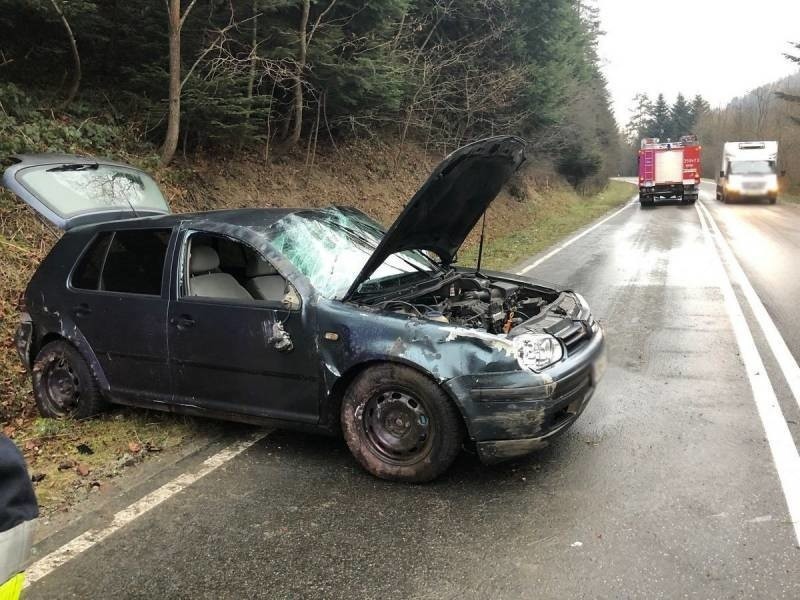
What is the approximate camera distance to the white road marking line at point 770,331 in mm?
5291

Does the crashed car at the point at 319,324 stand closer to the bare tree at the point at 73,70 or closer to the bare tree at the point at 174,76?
the bare tree at the point at 174,76

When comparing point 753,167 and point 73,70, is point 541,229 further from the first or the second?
point 753,167

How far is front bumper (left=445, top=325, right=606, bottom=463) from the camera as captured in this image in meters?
3.46

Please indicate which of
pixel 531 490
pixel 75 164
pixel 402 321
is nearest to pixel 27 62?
pixel 75 164

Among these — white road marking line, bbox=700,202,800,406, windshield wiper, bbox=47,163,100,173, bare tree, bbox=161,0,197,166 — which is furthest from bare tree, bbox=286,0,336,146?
white road marking line, bbox=700,202,800,406

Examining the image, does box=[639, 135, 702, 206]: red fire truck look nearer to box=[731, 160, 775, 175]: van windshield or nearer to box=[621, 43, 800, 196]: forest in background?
box=[731, 160, 775, 175]: van windshield

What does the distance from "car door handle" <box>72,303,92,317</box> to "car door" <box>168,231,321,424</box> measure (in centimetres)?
83

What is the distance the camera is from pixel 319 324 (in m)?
3.80

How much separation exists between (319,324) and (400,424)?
2.49 ft

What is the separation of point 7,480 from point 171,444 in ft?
10.1

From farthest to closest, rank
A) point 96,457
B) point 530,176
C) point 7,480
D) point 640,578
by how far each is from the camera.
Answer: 1. point 530,176
2. point 96,457
3. point 640,578
4. point 7,480

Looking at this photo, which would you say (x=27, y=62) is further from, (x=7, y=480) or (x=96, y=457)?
(x=7, y=480)

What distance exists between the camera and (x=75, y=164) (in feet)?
18.3

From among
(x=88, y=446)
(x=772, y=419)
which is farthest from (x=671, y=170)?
(x=88, y=446)
